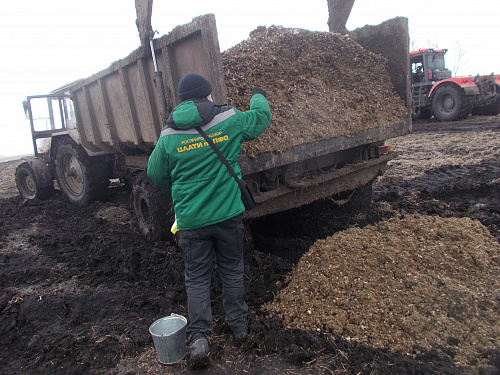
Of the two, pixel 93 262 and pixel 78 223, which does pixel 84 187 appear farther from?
pixel 93 262

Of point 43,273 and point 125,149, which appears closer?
point 43,273

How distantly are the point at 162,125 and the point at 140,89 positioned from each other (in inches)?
23.6

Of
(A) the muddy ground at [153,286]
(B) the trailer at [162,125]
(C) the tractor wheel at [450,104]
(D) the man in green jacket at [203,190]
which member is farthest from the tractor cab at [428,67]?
(D) the man in green jacket at [203,190]

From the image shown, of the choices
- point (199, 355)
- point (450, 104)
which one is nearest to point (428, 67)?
point (450, 104)

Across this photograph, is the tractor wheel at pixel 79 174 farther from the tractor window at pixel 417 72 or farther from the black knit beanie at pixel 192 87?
the tractor window at pixel 417 72

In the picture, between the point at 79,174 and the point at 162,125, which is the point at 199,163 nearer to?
the point at 162,125

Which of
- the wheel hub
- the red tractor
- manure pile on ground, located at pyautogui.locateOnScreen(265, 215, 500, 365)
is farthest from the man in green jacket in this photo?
the red tractor

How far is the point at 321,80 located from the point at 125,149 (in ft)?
9.35

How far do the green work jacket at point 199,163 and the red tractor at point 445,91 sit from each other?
43.0 feet

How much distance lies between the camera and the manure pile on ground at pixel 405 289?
2424 millimetres

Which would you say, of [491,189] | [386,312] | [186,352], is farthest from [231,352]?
[491,189]

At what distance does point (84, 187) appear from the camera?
6449mm

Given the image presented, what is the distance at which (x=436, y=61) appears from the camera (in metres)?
14.6

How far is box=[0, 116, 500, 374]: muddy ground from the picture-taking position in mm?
2363
